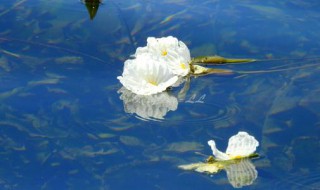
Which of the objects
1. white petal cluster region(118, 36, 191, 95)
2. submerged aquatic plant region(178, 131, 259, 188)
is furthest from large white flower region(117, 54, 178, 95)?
submerged aquatic plant region(178, 131, 259, 188)

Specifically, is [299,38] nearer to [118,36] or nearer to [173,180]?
[118,36]

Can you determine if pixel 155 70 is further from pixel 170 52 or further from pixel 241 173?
pixel 241 173

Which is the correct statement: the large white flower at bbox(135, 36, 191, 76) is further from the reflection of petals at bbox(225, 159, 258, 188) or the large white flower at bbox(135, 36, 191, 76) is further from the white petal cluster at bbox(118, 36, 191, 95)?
the reflection of petals at bbox(225, 159, 258, 188)

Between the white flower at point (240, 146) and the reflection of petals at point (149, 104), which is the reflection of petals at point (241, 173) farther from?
the reflection of petals at point (149, 104)

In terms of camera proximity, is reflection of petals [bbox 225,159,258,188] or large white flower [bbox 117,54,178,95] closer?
reflection of petals [bbox 225,159,258,188]

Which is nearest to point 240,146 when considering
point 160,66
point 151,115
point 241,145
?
point 241,145

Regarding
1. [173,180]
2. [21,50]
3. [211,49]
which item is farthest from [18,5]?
[173,180]
